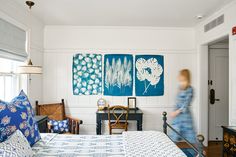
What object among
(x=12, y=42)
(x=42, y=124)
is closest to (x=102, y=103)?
(x=42, y=124)

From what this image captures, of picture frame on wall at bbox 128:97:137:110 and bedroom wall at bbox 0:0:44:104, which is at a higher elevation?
bedroom wall at bbox 0:0:44:104

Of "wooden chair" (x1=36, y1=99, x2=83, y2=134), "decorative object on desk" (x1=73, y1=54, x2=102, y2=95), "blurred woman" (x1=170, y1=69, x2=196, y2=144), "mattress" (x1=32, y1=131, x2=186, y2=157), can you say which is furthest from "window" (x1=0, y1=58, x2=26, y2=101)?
"blurred woman" (x1=170, y1=69, x2=196, y2=144)

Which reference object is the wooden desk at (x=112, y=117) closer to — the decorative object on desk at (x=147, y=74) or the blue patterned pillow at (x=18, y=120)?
the decorative object on desk at (x=147, y=74)

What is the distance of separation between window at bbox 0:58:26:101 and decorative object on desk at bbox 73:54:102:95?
119cm

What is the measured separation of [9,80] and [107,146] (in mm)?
2143

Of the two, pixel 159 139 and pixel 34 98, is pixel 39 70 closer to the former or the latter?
pixel 34 98

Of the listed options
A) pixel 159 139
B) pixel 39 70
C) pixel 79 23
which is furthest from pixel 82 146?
pixel 79 23

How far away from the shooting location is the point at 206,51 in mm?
4270

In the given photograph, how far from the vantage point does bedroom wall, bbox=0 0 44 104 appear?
2.87m

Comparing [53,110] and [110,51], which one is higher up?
[110,51]

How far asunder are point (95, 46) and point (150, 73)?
1313 mm

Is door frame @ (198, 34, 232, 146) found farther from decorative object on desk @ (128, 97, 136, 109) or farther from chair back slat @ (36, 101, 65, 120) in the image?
chair back slat @ (36, 101, 65, 120)

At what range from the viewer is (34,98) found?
393 centimetres

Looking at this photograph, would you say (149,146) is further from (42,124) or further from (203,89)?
(203,89)
